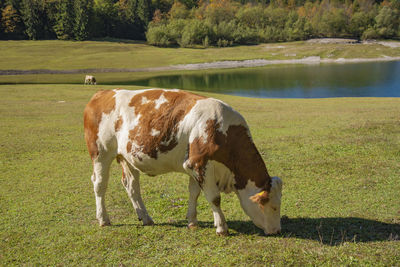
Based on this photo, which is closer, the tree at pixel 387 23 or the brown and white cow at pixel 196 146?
the brown and white cow at pixel 196 146

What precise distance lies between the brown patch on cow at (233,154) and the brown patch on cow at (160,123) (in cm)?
49

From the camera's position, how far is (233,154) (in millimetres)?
6023

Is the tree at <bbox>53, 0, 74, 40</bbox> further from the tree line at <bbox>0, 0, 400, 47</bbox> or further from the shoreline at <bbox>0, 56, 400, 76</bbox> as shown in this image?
the shoreline at <bbox>0, 56, 400, 76</bbox>

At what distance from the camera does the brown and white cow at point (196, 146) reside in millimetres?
5938

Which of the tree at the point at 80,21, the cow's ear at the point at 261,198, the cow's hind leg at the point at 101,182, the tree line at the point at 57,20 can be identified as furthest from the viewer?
the tree at the point at 80,21

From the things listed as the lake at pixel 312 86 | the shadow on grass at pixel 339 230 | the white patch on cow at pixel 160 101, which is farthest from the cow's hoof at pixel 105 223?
the lake at pixel 312 86

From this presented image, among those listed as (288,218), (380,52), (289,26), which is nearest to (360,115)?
(288,218)

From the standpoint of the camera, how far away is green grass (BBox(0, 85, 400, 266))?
18.4ft

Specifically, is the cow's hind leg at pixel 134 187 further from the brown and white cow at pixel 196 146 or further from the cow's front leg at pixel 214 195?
the cow's front leg at pixel 214 195

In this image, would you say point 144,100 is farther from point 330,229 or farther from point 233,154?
point 330,229

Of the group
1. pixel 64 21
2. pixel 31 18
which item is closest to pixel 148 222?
pixel 31 18

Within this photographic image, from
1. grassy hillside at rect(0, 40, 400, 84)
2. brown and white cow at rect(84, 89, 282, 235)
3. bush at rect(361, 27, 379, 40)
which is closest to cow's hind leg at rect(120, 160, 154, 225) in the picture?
brown and white cow at rect(84, 89, 282, 235)

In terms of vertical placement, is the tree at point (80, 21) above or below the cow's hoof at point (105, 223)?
above

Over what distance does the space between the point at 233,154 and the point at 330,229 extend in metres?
2.36
